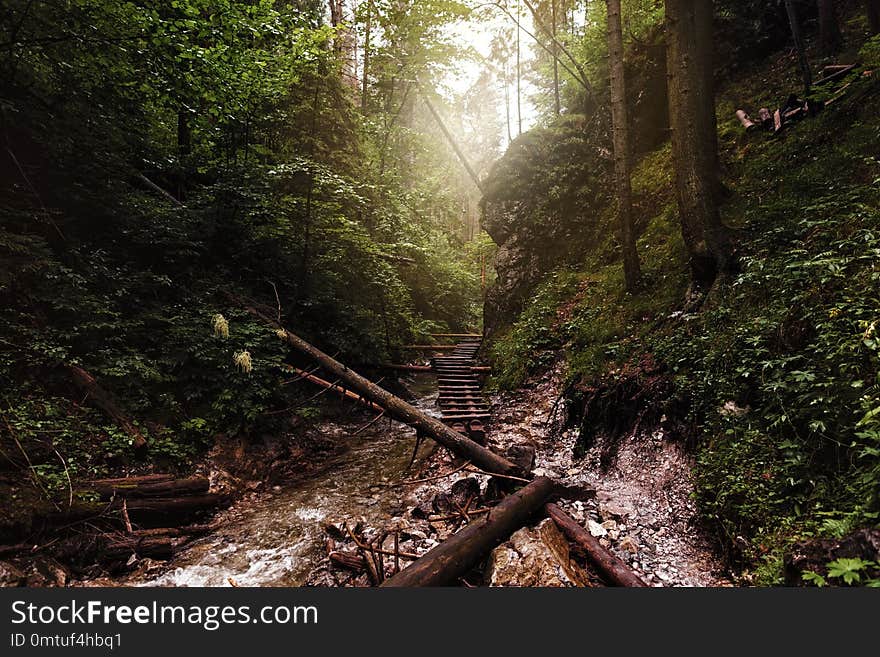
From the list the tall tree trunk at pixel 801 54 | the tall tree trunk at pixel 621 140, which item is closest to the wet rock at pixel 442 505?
the tall tree trunk at pixel 621 140

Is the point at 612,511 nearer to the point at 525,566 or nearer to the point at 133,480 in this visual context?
the point at 525,566

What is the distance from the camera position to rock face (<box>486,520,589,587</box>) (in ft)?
11.1

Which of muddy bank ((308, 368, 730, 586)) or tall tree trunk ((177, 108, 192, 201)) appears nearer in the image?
muddy bank ((308, 368, 730, 586))

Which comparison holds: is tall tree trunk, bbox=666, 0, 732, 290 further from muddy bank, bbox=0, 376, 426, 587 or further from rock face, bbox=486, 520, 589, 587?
muddy bank, bbox=0, 376, 426, 587

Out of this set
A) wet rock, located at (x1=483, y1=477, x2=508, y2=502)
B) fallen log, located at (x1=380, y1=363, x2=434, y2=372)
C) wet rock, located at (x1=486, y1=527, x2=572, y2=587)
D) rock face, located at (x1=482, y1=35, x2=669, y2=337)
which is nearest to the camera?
wet rock, located at (x1=486, y1=527, x2=572, y2=587)

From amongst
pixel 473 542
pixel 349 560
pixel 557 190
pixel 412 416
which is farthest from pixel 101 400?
pixel 557 190

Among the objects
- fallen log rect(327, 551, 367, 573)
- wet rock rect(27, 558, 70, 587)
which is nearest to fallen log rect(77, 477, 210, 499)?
wet rock rect(27, 558, 70, 587)

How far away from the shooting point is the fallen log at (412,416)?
5339 mm

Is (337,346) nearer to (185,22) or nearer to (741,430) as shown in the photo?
(185,22)

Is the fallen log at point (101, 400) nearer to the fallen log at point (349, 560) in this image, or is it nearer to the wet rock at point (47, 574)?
the wet rock at point (47, 574)

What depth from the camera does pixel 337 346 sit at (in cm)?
958

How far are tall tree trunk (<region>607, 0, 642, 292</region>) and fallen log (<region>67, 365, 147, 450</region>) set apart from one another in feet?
30.2

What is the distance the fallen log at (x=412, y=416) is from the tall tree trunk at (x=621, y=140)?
522cm

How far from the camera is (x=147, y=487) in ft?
15.5
